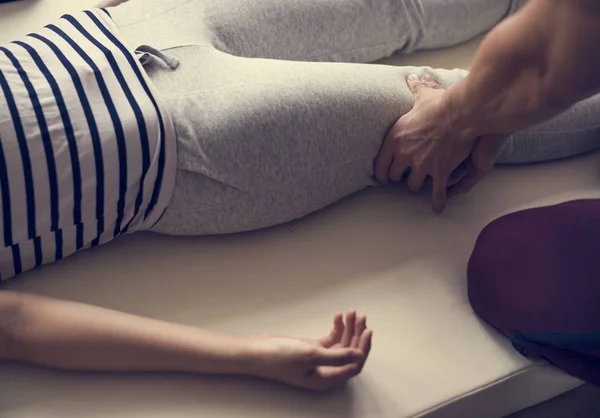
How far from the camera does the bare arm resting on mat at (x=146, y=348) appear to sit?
0.86 m

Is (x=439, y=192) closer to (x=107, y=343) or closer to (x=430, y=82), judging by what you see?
(x=430, y=82)

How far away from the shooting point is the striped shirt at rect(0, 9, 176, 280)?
85 cm

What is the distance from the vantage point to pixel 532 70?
0.86 meters

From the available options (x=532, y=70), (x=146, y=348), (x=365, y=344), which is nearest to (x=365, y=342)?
(x=365, y=344)

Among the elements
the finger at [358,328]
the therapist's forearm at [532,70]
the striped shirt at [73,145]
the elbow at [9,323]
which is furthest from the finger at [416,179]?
the elbow at [9,323]

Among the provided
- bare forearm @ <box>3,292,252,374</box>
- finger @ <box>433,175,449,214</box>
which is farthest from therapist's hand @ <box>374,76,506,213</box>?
bare forearm @ <box>3,292,252,374</box>

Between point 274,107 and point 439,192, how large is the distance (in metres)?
0.32

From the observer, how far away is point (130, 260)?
1011 millimetres

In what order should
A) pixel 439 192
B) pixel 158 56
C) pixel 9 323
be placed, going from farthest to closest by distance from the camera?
pixel 439 192, pixel 158 56, pixel 9 323

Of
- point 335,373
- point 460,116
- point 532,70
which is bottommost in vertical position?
point 335,373

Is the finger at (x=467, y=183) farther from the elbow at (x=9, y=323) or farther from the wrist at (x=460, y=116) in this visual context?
the elbow at (x=9, y=323)

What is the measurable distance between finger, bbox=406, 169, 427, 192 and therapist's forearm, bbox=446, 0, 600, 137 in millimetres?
108

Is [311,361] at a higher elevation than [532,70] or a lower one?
lower

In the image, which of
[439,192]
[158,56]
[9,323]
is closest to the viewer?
[9,323]
